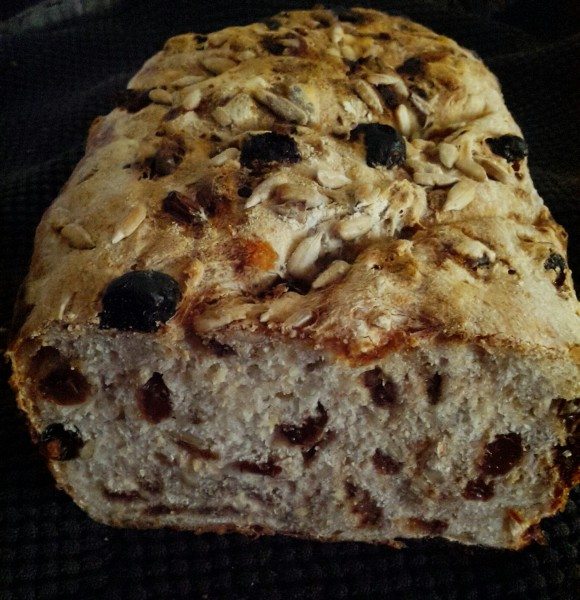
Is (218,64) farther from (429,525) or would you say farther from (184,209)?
(429,525)

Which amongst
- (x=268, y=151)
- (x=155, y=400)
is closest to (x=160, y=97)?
(x=268, y=151)

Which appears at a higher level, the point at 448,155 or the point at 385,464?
the point at 448,155

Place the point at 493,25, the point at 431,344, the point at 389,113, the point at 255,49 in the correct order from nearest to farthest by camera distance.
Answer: the point at 431,344
the point at 389,113
the point at 255,49
the point at 493,25

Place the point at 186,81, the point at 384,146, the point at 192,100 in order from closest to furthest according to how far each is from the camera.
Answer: the point at 384,146, the point at 192,100, the point at 186,81

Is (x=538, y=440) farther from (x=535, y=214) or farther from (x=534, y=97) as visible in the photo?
(x=534, y=97)

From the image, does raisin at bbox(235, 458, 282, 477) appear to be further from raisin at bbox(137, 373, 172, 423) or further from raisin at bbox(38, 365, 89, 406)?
raisin at bbox(38, 365, 89, 406)

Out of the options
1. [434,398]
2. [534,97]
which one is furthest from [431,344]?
[534,97]

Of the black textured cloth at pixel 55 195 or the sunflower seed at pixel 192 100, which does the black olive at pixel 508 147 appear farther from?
the sunflower seed at pixel 192 100
